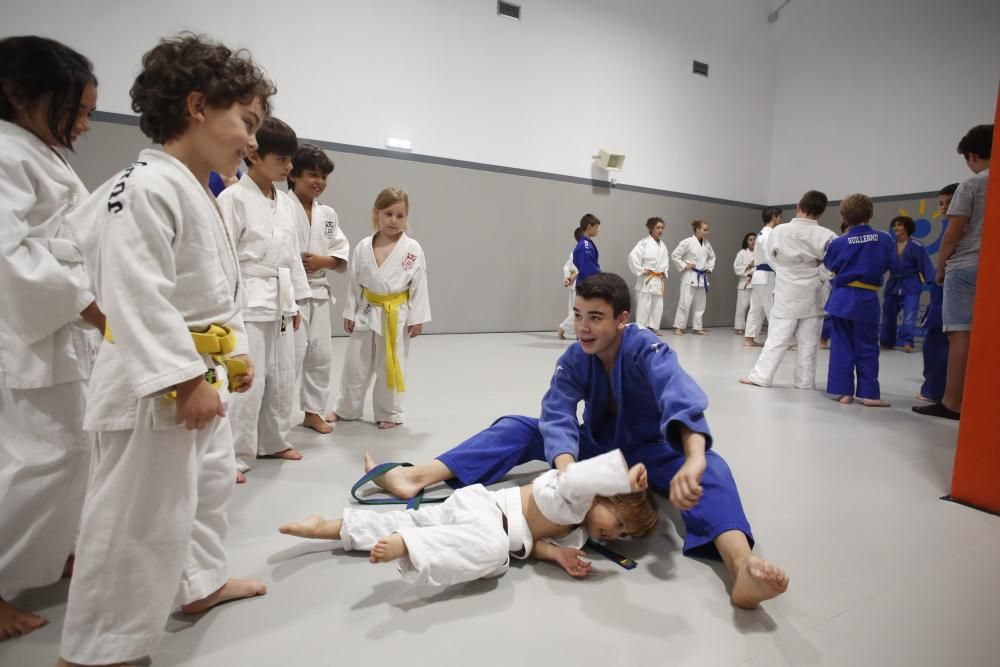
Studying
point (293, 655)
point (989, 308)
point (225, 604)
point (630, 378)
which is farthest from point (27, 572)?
point (989, 308)

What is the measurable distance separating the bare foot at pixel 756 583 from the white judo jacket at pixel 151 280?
1.28 metres

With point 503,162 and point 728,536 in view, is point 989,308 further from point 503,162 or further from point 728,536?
point 503,162

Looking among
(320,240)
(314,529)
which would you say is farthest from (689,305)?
(314,529)

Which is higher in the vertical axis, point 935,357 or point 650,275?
point 650,275

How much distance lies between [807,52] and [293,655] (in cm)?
1074

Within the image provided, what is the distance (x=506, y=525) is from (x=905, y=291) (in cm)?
711

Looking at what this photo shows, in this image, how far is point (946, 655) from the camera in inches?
49.6

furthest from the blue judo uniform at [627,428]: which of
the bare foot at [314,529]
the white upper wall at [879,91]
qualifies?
the white upper wall at [879,91]

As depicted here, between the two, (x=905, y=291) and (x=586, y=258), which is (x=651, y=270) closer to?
(x=586, y=258)

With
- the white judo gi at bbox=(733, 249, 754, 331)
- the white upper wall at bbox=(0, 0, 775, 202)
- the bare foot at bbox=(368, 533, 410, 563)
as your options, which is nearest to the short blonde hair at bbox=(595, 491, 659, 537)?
the bare foot at bbox=(368, 533, 410, 563)

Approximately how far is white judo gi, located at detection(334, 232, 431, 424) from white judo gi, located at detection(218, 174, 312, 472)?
0.53m

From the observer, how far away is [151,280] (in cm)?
97

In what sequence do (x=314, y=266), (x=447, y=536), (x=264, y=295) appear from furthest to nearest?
(x=314, y=266)
(x=264, y=295)
(x=447, y=536)

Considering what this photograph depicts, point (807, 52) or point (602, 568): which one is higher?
point (807, 52)
